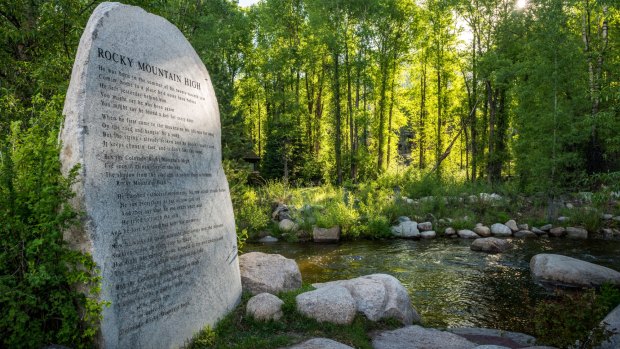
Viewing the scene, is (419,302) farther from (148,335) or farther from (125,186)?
(125,186)

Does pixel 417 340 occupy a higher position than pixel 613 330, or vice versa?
pixel 613 330

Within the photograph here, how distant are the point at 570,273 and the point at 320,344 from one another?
665cm

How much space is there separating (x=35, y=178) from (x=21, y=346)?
1.34 metres

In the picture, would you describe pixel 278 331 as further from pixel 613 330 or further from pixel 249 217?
pixel 249 217

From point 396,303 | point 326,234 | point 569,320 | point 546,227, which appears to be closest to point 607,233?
point 546,227

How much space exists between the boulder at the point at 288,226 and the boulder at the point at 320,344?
9614mm

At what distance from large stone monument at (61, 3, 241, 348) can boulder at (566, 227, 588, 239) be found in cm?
1298

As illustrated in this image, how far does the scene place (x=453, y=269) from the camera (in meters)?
9.48

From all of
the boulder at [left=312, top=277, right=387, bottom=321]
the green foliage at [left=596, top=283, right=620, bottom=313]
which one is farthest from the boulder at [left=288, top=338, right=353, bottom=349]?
the green foliage at [left=596, top=283, right=620, bottom=313]

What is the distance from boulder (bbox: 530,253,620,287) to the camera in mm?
7707

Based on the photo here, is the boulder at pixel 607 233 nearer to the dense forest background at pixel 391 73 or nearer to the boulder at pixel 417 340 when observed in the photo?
the dense forest background at pixel 391 73

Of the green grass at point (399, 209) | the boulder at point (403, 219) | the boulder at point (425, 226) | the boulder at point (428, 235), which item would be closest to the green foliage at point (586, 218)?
the green grass at point (399, 209)

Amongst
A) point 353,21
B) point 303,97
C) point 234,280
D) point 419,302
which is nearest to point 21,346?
point 234,280

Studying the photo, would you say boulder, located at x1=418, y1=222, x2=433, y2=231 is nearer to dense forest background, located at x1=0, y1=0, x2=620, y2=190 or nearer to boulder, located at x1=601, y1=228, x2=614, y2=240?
dense forest background, located at x1=0, y1=0, x2=620, y2=190
